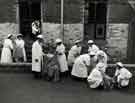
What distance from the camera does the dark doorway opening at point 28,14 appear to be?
14.0 meters

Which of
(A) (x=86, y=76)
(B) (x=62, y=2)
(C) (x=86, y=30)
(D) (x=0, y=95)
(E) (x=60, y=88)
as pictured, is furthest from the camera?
(C) (x=86, y=30)

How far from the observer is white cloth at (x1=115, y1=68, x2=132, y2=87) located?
30.6ft

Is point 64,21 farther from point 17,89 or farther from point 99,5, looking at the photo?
point 17,89

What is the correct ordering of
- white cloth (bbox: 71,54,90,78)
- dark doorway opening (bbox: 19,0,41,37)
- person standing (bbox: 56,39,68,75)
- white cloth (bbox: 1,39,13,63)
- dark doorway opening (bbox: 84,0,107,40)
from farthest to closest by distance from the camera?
dark doorway opening (bbox: 19,0,41,37)
dark doorway opening (bbox: 84,0,107,40)
white cloth (bbox: 1,39,13,63)
person standing (bbox: 56,39,68,75)
white cloth (bbox: 71,54,90,78)

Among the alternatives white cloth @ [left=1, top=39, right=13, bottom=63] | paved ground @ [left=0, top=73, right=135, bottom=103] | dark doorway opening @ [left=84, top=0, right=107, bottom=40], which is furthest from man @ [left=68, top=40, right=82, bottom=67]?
dark doorway opening @ [left=84, top=0, right=107, bottom=40]

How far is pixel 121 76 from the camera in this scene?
935cm

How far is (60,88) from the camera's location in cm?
952

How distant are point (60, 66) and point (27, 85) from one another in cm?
153

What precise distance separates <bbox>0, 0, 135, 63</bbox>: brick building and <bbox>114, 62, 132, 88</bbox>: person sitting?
4459mm

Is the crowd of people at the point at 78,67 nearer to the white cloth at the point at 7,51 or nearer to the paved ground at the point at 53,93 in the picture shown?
the paved ground at the point at 53,93

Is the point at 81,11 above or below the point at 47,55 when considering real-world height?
above

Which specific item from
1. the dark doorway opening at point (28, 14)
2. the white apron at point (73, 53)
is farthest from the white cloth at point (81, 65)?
the dark doorway opening at point (28, 14)

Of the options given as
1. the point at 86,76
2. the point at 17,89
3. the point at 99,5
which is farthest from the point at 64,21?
the point at 17,89

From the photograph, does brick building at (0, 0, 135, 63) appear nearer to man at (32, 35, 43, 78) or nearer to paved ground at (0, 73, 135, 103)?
man at (32, 35, 43, 78)
